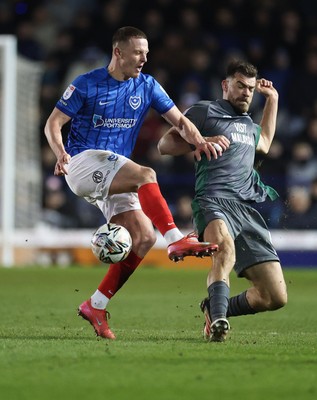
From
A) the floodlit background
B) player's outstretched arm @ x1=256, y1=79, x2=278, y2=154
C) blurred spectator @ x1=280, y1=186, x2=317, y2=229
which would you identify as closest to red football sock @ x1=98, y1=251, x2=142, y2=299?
player's outstretched arm @ x1=256, y1=79, x2=278, y2=154

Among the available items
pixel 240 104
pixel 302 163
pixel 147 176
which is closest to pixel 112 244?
pixel 147 176

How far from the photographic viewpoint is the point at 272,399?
15.3 feet

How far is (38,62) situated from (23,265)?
3.53 m

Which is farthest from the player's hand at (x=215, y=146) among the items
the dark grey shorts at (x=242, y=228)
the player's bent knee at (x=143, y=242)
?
the player's bent knee at (x=143, y=242)

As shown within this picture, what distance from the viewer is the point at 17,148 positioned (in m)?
16.4

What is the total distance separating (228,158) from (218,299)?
3.62 ft

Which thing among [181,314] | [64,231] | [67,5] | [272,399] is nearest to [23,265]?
[64,231]

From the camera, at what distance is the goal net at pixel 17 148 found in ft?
51.7

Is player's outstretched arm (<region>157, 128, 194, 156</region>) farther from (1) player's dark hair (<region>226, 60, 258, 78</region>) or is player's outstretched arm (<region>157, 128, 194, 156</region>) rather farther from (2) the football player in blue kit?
(1) player's dark hair (<region>226, 60, 258, 78</region>)

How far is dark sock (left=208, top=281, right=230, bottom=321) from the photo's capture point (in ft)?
22.3

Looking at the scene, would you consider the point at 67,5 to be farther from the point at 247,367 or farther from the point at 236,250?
the point at 247,367

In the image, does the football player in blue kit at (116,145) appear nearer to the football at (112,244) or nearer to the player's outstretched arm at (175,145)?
the player's outstretched arm at (175,145)

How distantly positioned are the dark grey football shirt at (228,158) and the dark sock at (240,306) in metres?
0.71

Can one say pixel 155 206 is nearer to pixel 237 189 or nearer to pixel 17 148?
pixel 237 189
